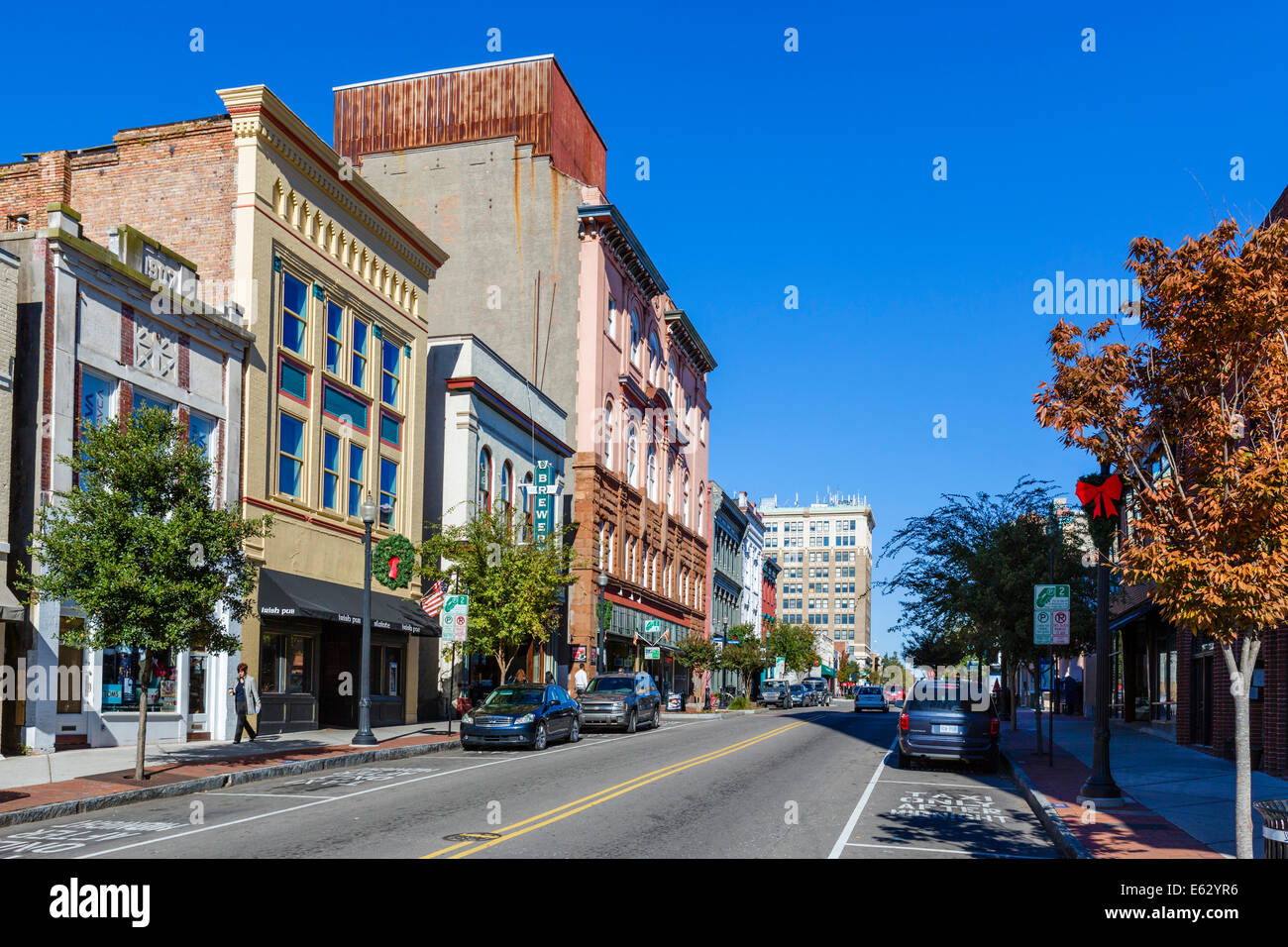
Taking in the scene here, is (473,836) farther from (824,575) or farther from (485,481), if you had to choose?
(824,575)

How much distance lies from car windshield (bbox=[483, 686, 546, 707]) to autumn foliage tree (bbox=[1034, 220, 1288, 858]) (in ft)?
57.3

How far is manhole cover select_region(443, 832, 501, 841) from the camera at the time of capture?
12.1 metres

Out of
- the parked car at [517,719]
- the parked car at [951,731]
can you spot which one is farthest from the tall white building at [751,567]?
the parked car at [951,731]

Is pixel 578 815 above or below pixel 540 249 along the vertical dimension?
below

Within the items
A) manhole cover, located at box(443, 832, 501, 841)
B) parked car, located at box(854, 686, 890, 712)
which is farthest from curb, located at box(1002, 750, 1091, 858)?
parked car, located at box(854, 686, 890, 712)

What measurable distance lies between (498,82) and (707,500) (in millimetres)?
31696

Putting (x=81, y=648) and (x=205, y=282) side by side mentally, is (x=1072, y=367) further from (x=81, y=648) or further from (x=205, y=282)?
(x=205, y=282)

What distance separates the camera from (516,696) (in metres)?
26.8

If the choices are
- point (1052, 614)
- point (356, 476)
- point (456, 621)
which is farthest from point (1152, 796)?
point (356, 476)

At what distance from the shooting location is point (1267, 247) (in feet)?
31.9

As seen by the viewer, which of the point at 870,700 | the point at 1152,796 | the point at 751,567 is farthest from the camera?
the point at 751,567

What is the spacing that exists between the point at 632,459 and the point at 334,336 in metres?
27.8
